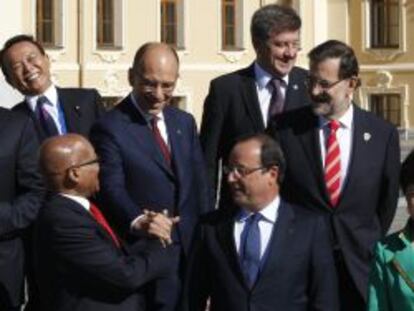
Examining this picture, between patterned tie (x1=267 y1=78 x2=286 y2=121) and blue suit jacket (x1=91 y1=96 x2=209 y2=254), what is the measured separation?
0.58 metres

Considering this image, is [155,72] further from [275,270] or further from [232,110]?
[275,270]

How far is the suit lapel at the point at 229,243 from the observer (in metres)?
4.18

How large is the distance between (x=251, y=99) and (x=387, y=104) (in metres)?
27.6

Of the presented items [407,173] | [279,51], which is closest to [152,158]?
[279,51]

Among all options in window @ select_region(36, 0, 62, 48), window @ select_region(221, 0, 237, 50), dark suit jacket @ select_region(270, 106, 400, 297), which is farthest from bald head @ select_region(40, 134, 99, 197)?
window @ select_region(221, 0, 237, 50)

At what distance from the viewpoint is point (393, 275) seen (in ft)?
12.7

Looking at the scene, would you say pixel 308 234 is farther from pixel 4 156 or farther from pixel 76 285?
pixel 4 156

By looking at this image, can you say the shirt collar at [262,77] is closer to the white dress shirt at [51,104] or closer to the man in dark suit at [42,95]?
the man in dark suit at [42,95]

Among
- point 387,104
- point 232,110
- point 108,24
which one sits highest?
point 108,24

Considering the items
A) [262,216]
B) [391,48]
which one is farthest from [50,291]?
[391,48]

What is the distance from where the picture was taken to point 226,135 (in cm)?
545

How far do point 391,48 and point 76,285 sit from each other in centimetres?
2948

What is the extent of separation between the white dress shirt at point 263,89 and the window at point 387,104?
27371 millimetres

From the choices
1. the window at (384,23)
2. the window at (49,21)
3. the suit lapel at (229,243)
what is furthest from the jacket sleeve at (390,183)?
the window at (384,23)
